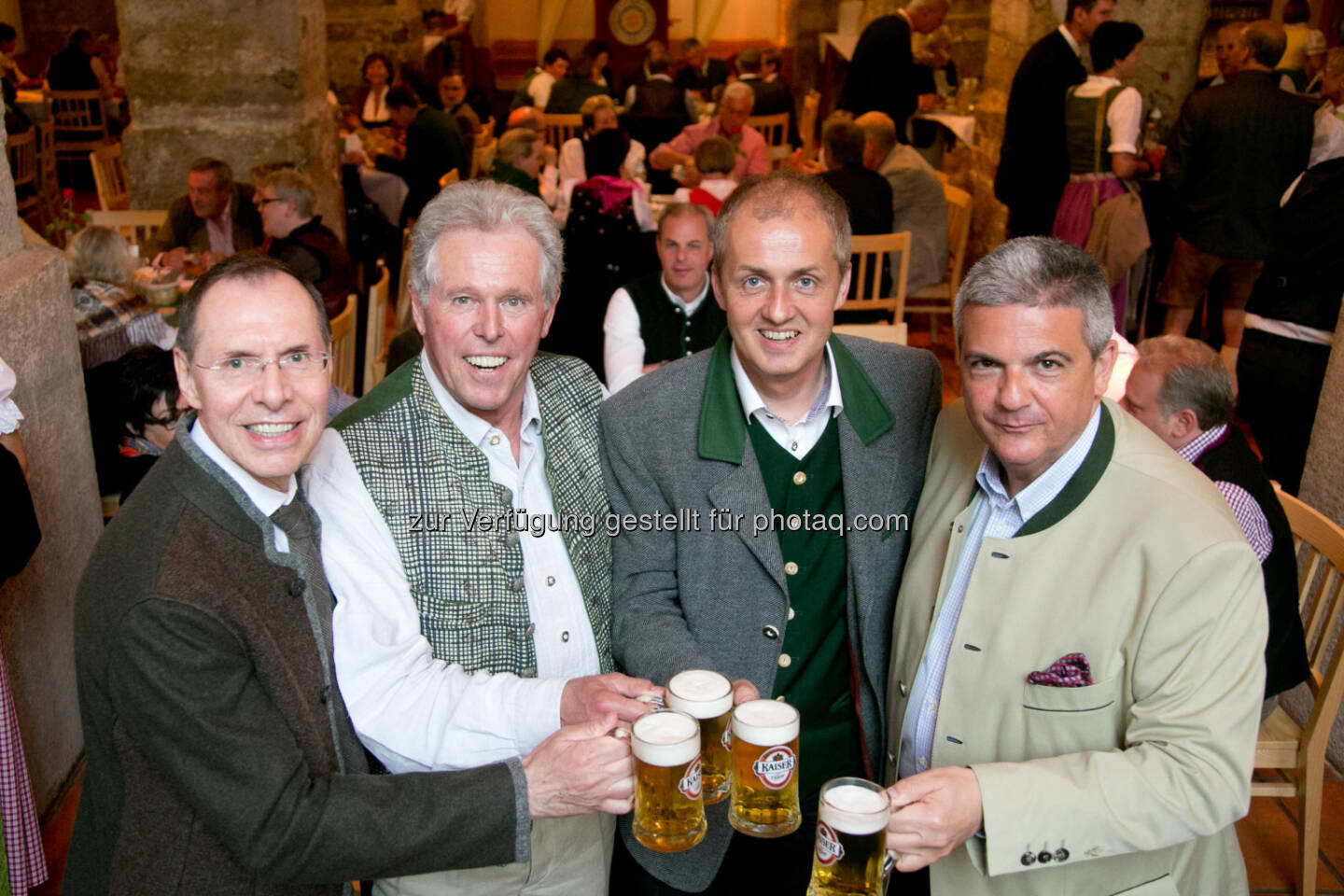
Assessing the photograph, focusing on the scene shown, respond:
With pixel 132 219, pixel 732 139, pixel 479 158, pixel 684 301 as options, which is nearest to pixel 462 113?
pixel 479 158

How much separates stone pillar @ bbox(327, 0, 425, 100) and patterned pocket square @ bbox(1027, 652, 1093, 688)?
1037cm

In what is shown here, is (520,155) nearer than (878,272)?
No

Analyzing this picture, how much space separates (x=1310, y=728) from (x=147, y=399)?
3088 mm

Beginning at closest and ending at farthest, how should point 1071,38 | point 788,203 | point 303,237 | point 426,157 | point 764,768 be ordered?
point 764,768
point 788,203
point 303,237
point 1071,38
point 426,157

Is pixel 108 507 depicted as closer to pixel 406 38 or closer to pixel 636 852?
pixel 636 852

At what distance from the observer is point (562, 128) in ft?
27.2

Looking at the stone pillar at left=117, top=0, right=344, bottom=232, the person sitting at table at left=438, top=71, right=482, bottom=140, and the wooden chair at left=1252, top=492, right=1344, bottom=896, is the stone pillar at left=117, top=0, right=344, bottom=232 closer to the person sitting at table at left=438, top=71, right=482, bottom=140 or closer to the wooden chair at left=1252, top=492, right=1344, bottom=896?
the person sitting at table at left=438, top=71, right=482, bottom=140

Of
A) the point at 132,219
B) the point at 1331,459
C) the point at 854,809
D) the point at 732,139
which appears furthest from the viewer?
the point at 732,139

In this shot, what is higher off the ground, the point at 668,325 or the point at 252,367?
the point at 252,367

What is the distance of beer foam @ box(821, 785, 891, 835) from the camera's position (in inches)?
52.2

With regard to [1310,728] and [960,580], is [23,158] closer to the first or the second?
[960,580]

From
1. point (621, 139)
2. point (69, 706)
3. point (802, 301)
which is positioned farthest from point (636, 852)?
point (621, 139)

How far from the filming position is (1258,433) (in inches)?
165

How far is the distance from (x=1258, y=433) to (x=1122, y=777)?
3.19m
